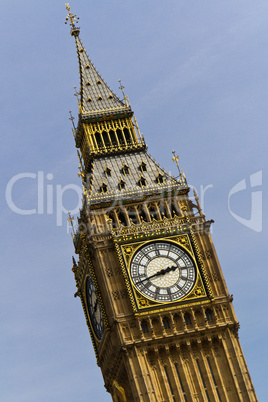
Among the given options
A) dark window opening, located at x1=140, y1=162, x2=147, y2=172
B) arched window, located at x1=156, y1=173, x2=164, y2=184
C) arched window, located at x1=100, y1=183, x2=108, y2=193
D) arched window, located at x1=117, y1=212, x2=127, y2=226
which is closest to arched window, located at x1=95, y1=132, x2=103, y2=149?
dark window opening, located at x1=140, y1=162, x2=147, y2=172

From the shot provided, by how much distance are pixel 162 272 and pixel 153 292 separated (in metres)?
1.61

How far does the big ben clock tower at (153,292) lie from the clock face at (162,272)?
7 cm

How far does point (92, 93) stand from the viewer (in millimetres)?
106938

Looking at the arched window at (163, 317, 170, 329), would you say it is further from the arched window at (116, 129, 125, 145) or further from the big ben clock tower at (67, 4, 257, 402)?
the arched window at (116, 129, 125, 145)

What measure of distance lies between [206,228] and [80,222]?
30.8 feet

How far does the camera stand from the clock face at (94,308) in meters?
96.5

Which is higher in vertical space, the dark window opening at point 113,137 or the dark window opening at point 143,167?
the dark window opening at point 113,137

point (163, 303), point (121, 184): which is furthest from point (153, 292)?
point (121, 184)

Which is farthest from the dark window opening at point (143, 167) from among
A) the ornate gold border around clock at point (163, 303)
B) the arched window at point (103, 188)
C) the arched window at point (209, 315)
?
the arched window at point (209, 315)

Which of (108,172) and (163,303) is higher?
(108,172)

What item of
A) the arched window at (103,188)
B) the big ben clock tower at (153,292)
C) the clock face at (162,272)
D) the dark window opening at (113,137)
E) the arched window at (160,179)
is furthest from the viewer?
the dark window opening at (113,137)

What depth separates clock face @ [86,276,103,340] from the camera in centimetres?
9650

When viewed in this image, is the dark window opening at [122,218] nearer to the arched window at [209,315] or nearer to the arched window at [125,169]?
the arched window at [125,169]

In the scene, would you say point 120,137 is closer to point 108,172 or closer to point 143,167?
point 143,167
